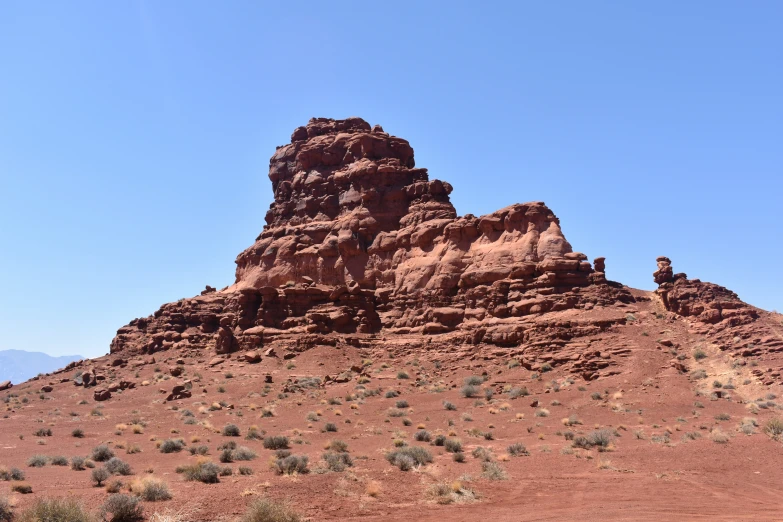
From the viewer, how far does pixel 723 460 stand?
19.0 meters

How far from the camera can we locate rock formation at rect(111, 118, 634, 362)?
43375mm

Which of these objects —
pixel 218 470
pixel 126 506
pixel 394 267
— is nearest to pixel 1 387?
pixel 394 267

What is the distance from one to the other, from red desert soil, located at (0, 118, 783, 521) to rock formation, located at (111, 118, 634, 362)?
192 millimetres

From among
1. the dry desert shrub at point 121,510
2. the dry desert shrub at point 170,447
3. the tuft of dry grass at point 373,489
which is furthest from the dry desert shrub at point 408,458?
the dry desert shrub at point 170,447

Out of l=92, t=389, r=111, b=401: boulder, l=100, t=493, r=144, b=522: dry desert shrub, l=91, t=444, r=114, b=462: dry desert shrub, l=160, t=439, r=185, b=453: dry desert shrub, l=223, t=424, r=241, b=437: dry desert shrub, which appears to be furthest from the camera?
l=92, t=389, r=111, b=401: boulder

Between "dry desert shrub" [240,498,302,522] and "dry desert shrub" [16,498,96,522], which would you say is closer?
"dry desert shrub" [16,498,96,522]

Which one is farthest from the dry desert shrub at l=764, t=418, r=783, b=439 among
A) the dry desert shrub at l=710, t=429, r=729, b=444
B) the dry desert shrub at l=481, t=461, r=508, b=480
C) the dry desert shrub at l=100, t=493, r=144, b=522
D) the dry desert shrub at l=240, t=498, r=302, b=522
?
the dry desert shrub at l=100, t=493, r=144, b=522

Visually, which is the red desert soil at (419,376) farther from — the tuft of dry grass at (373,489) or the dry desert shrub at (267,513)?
the dry desert shrub at (267,513)

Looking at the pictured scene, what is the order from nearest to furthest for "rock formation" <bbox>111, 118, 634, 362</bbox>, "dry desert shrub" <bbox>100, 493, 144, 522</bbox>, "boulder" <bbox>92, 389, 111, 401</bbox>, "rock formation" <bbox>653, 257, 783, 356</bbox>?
"dry desert shrub" <bbox>100, 493, 144, 522</bbox> → "rock formation" <bbox>653, 257, 783, 356</bbox> → "boulder" <bbox>92, 389, 111, 401</bbox> → "rock formation" <bbox>111, 118, 634, 362</bbox>

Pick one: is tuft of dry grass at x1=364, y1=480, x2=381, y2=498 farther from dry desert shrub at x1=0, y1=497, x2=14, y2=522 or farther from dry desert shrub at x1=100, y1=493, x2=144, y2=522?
dry desert shrub at x1=0, y1=497, x2=14, y2=522

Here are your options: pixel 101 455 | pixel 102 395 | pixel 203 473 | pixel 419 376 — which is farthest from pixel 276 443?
pixel 102 395

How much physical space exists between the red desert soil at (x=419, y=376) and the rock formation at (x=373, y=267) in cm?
19

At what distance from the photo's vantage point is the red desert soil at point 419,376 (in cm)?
1498

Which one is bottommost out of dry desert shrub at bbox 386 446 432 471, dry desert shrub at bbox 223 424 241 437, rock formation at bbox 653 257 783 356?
dry desert shrub at bbox 386 446 432 471
